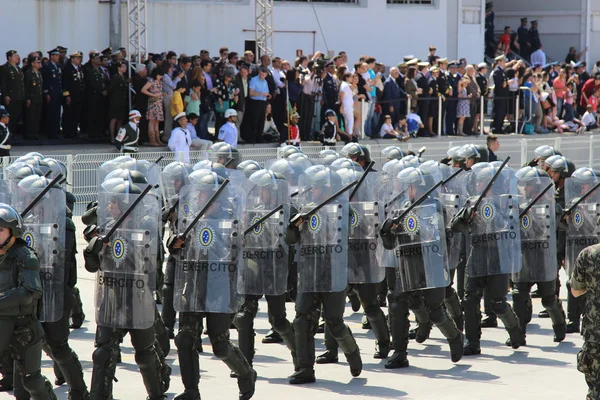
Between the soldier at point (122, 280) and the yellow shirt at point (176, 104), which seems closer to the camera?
the soldier at point (122, 280)

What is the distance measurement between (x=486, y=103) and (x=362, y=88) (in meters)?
4.89

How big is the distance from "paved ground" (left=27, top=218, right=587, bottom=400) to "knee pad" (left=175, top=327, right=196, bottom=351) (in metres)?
0.82

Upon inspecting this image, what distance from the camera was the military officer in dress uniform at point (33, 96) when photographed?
19.1 metres

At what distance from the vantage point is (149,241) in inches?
342

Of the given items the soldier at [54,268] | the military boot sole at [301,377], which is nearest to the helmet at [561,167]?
the military boot sole at [301,377]

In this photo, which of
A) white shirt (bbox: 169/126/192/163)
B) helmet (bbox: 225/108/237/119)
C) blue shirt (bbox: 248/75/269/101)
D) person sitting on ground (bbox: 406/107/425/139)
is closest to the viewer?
white shirt (bbox: 169/126/192/163)

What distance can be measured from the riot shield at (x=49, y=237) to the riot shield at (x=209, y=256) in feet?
2.89

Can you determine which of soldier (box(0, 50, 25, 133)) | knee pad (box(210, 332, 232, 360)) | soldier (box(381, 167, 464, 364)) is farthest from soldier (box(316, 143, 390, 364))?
soldier (box(0, 50, 25, 133))

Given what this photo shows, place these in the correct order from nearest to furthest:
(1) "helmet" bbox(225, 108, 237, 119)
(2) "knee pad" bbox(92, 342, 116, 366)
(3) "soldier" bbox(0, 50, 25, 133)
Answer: (2) "knee pad" bbox(92, 342, 116, 366) < (3) "soldier" bbox(0, 50, 25, 133) < (1) "helmet" bbox(225, 108, 237, 119)

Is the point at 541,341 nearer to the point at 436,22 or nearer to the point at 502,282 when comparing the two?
the point at 502,282

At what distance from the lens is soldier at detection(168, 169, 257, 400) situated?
8.96m

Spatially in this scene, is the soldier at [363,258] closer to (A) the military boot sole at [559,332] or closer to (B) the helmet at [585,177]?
(A) the military boot sole at [559,332]

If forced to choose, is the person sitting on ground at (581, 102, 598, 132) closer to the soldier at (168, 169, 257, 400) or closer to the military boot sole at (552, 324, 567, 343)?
the military boot sole at (552, 324, 567, 343)

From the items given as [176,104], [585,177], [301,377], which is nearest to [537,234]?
[585,177]
